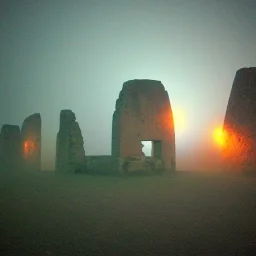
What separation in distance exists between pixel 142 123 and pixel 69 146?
14.7 ft

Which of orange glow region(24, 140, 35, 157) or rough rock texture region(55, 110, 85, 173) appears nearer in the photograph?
rough rock texture region(55, 110, 85, 173)

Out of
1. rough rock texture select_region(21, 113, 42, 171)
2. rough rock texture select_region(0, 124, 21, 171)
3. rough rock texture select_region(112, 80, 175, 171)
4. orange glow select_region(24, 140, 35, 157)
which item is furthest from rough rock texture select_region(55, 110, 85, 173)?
rough rock texture select_region(0, 124, 21, 171)

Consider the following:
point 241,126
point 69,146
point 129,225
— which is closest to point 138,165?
point 69,146

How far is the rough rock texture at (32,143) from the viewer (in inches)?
861

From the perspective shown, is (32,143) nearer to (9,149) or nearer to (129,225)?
(9,149)

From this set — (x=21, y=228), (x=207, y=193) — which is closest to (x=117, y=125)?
(x=207, y=193)

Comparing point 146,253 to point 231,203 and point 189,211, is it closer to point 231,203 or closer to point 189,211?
point 189,211

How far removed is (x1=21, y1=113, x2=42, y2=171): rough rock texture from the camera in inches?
861

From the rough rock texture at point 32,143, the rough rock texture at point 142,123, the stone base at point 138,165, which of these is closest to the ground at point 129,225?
the stone base at point 138,165

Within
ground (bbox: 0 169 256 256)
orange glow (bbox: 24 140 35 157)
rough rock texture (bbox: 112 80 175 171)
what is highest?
rough rock texture (bbox: 112 80 175 171)

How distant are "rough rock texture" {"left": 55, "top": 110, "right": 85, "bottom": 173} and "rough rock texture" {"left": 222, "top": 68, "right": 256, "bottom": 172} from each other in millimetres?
7926

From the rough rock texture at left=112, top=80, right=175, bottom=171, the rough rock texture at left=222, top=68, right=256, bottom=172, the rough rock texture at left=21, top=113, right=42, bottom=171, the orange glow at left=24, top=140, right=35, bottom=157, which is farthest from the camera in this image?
the orange glow at left=24, top=140, right=35, bottom=157

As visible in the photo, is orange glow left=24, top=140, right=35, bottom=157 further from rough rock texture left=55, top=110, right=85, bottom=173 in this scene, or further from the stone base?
the stone base

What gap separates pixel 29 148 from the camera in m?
22.2
